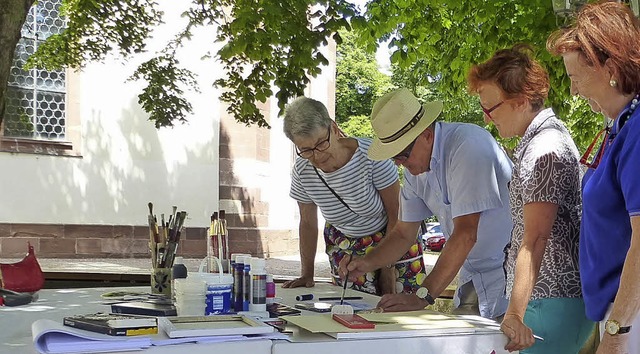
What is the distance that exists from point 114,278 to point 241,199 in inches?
297

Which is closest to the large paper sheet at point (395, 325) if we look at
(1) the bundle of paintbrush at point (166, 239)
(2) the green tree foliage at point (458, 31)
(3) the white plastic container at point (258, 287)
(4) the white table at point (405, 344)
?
(4) the white table at point (405, 344)

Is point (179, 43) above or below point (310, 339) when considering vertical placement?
above

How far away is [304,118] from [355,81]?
2642 centimetres

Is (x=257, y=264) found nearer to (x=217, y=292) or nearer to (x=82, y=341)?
(x=217, y=292)

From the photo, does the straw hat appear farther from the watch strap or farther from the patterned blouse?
the watch strap

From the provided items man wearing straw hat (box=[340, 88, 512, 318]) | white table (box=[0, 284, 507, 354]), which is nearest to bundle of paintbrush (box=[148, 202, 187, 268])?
white table (box=[0, 284, 507, 354])

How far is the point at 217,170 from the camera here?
41.6 ft

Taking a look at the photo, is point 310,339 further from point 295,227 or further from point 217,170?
point 295,227

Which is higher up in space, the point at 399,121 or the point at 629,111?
the point at 399,121

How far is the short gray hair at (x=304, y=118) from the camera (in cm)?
321

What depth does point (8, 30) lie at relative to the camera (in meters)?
4.72

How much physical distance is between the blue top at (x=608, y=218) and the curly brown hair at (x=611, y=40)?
9 centimetres

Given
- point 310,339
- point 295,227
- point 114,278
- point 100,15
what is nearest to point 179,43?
point 100,15

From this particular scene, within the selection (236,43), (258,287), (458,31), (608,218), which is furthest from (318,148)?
(458,31)
